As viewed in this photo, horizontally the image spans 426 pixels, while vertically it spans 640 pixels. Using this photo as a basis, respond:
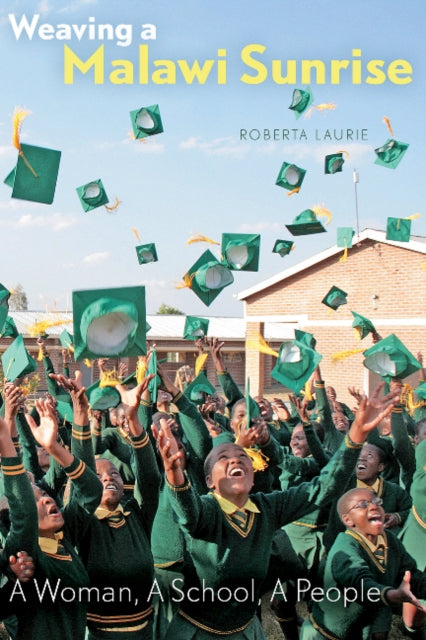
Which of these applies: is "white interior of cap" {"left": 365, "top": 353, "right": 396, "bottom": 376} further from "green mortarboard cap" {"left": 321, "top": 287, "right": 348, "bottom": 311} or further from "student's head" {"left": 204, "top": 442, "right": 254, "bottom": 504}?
"green mortarboard cap" {"left": 321, "top": 287, "right": 348, "bottom": 311}

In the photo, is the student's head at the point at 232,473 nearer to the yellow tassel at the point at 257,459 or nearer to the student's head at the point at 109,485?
the student's head at the point at 109,485

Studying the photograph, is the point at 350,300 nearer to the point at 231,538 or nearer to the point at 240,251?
the point at 240,251

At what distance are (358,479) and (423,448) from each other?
47 centimetres

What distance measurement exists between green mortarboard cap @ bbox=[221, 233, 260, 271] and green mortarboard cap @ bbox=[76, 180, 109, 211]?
4.50 feet

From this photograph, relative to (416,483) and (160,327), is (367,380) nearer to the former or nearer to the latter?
(416,483)

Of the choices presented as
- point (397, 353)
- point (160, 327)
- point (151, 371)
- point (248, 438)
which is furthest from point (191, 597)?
point (160, 327)

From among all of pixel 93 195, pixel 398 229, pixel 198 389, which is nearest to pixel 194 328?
pixel 198 389

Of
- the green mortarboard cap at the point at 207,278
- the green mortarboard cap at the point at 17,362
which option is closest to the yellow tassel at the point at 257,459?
the green mortarboard cap at the point at 17,362

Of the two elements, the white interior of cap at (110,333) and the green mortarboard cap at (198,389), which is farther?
the green mortarboard cap at (198,389)

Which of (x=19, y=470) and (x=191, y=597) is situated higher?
(x=19, y=470)

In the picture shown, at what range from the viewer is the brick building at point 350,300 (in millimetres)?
14117

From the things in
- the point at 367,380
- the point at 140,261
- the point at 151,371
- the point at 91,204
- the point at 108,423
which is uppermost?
the point at 91,204

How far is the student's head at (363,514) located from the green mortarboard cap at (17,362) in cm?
256

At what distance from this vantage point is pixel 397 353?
5.14 meters
